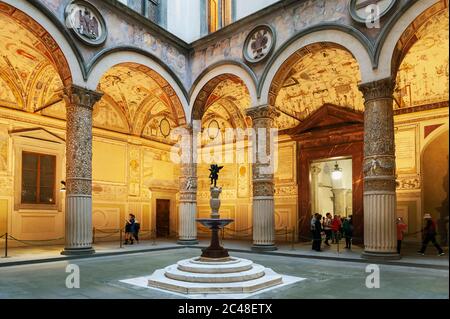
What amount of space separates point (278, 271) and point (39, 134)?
387 inches

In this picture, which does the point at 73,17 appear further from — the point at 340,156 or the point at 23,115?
the point at 340,156

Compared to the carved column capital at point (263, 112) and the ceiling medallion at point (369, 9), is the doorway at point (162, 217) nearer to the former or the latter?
the carved column capital at point (263, 112)

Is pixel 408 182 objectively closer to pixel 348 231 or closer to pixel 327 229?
pixel 348 231

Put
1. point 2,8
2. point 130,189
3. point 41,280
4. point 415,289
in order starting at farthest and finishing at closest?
point 130,189, point 2,8, point 41,280, point 415,289

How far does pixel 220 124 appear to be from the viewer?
18.1 metres

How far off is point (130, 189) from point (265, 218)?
23.0ft

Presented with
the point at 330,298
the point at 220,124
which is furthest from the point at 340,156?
the point at 330,298

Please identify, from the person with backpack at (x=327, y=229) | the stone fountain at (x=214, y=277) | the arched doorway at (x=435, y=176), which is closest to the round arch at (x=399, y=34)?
the arched doorway at (x=435, y=176)

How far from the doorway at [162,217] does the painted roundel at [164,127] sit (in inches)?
125

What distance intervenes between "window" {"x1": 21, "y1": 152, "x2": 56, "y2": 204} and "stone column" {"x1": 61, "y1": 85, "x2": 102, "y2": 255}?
3587mm

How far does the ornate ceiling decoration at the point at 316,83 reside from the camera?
39.2 ft

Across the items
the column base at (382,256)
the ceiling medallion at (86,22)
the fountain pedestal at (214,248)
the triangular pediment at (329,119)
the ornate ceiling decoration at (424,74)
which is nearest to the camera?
the fountain pedestal at (214,248)

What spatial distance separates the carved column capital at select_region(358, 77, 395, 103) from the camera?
9.40m

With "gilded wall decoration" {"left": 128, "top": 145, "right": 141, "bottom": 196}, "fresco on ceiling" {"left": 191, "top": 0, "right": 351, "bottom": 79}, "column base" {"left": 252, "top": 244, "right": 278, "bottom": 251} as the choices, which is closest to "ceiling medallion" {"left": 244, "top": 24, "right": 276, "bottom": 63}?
"fresco on ceiling" {"left": 191, "top": 0, "right": 351, "bottom": 79}
